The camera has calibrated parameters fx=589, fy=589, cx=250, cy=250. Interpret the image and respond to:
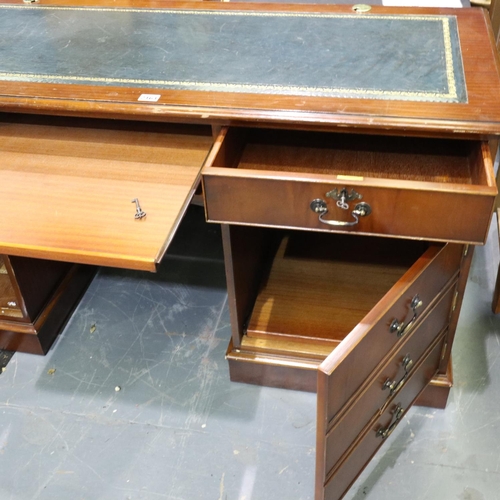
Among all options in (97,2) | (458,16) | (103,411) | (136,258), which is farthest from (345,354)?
(97,2)

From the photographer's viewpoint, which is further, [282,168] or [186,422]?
[186,422]

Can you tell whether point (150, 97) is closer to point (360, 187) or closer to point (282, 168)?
point (282, 168)

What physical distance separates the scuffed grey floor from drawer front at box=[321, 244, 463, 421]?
1.23 ft

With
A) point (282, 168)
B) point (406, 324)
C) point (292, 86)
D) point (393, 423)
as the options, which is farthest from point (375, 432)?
point (292, 86)

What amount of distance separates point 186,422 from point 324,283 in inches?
17.8

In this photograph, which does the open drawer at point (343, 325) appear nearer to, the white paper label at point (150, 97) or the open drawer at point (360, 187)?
the open drawer at point (360, 187)

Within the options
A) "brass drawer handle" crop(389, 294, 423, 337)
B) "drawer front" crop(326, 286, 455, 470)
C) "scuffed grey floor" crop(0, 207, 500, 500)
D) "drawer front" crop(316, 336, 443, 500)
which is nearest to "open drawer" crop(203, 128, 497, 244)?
"brass drawer handle" crop(389, 294, 423, 337)

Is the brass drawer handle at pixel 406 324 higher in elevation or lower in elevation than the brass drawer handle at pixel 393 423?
higher

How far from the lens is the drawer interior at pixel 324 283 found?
1.31 m

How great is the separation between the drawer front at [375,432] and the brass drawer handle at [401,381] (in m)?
0.02

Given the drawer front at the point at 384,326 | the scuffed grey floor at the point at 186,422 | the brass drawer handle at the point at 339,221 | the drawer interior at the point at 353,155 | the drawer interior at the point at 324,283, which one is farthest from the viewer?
the drawer interior at the point at 324,283

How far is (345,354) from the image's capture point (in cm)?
81

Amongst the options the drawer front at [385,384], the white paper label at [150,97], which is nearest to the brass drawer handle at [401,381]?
the drawer front at [385,384]

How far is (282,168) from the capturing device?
108cm
